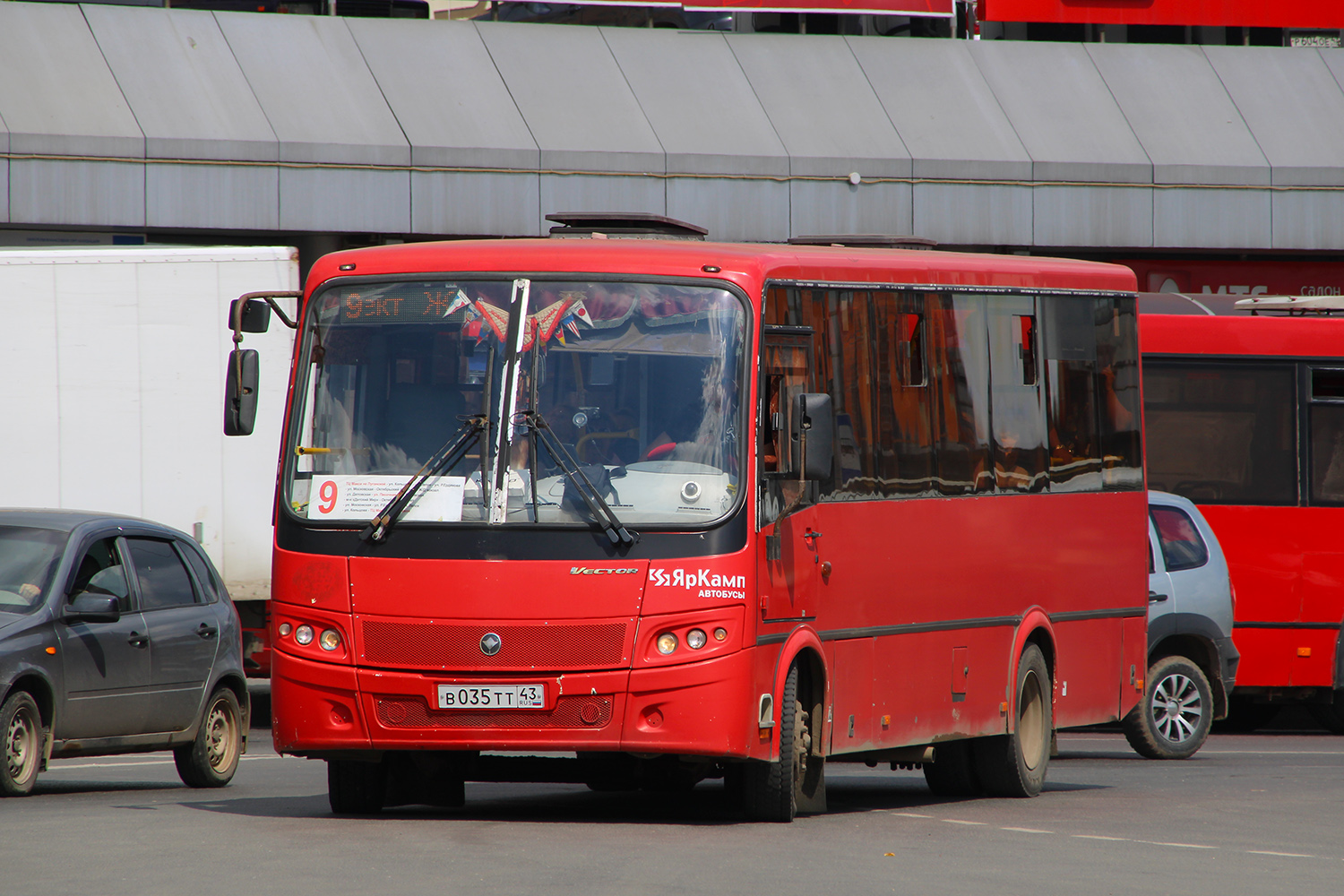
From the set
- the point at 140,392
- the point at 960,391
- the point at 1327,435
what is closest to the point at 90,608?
the point at 960,391

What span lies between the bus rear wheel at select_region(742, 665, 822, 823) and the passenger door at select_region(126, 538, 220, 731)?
390 centimetres

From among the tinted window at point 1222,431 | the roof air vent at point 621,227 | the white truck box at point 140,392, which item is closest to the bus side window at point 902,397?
the roof air vent at point 621,227

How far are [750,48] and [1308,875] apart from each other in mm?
18708

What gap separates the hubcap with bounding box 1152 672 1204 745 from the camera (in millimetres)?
16797

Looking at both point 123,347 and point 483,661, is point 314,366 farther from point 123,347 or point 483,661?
point 123,347

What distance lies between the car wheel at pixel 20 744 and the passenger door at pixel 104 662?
189 mm

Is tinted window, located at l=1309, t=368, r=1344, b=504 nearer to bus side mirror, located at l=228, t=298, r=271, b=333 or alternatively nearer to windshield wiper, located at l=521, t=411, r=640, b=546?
windshield wiper, located at l=521, t=411, r=640, b=546

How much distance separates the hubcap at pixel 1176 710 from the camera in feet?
55.1

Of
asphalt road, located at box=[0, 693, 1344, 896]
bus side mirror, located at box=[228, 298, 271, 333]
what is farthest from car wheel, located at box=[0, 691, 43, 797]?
bus side mirror, located at box=[228, 298, 271, 333]

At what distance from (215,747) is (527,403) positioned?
4.20m

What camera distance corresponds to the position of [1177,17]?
2786 cm

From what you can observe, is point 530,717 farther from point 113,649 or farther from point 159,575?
point 159,575

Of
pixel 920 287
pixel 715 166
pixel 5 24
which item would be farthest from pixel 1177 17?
pixel 920 287

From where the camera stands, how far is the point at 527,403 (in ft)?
32.9
